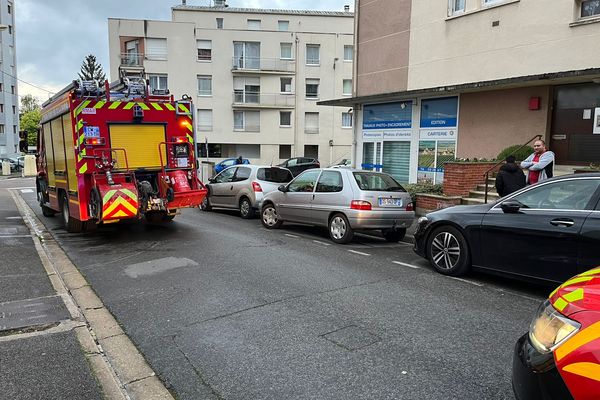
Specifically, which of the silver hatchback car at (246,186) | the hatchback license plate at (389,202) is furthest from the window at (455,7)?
the hatchback license plate at (389,202)

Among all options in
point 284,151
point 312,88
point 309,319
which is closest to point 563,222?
point 309,319

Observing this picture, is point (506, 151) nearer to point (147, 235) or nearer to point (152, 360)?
A: point (147, 235)

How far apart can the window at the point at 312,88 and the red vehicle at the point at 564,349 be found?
40923 mm

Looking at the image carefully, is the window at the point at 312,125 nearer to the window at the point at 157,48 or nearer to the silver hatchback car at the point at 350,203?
the window at the point at 157,48

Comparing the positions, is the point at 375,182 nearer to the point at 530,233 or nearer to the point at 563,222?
the point at 530,233

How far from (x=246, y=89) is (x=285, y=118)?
4.21 m

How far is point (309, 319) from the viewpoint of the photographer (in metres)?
4.86

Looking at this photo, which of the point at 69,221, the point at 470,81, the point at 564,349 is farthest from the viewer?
the point at 470,81

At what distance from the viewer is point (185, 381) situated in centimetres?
362

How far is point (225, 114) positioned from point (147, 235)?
32.9 meters

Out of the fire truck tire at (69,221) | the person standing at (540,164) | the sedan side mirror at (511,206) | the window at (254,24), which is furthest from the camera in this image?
the window at (254,24)

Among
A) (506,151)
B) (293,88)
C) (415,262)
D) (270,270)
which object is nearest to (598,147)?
(506,151)

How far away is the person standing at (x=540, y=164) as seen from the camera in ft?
26.9

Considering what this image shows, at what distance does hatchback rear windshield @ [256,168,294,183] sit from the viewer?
13016 mm
